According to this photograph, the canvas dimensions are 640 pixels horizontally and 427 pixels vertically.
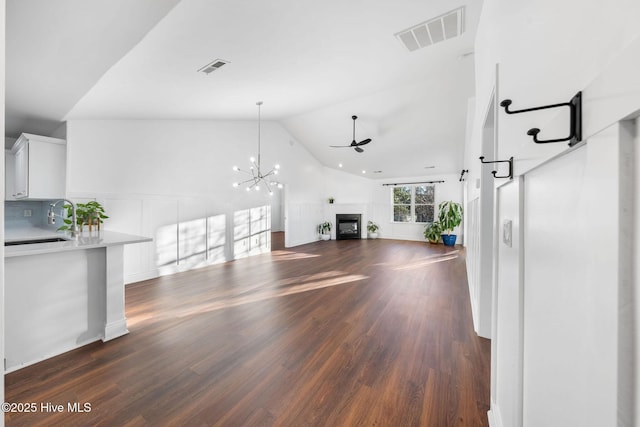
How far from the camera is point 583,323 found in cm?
56

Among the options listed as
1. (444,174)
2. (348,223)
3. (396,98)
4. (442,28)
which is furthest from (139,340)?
(444,174)

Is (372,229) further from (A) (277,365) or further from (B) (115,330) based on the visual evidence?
(B) (115,330)

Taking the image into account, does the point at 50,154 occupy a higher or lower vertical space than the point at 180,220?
higher

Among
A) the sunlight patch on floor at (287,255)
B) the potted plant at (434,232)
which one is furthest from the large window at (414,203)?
the sunlight patch on floor at (287,255)

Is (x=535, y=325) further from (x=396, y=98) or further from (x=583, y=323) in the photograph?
(x=396, y=98)

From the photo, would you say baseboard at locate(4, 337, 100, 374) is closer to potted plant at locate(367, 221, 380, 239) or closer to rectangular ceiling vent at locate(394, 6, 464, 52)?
rectangular ceiling vent at locate(394, 6, 464, 52)

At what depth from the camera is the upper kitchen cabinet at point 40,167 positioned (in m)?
3.51

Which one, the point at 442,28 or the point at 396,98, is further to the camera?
the point at 396,98

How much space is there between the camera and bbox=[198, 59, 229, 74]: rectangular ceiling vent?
9.29 ft

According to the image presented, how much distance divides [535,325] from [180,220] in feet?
16.7

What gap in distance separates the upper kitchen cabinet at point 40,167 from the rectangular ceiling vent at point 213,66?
2537 mm

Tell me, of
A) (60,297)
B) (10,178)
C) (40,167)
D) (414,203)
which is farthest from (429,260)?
(10,178)

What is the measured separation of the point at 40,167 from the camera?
3.58 m

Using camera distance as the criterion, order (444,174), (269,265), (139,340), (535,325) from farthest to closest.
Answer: (444,174), (269,265), (139,340), (535,325)
